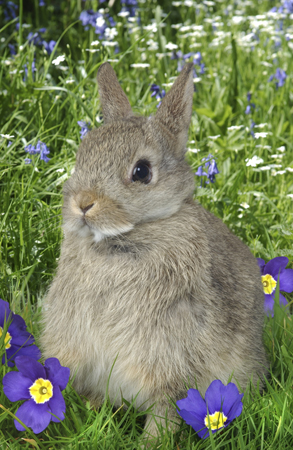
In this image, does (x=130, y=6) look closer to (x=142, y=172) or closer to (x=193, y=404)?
(x=142, y=172)

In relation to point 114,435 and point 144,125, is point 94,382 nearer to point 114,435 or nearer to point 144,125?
point 114,435

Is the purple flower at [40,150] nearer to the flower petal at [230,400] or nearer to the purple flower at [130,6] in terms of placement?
the flower petal at [230,400]

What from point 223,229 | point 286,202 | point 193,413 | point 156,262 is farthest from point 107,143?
point 286,202

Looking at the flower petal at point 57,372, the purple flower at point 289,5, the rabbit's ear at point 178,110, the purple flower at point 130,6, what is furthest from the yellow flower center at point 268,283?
the purple flower at point 289,5


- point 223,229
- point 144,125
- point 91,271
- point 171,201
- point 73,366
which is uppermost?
point 144,125

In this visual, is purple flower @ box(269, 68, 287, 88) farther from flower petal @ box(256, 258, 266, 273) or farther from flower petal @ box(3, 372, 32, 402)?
flower petal @ box(3, 372, 32, 402)

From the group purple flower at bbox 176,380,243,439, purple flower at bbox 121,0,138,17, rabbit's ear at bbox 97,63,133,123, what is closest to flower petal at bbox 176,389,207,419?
purple flower at bbox 176,380,243,439
